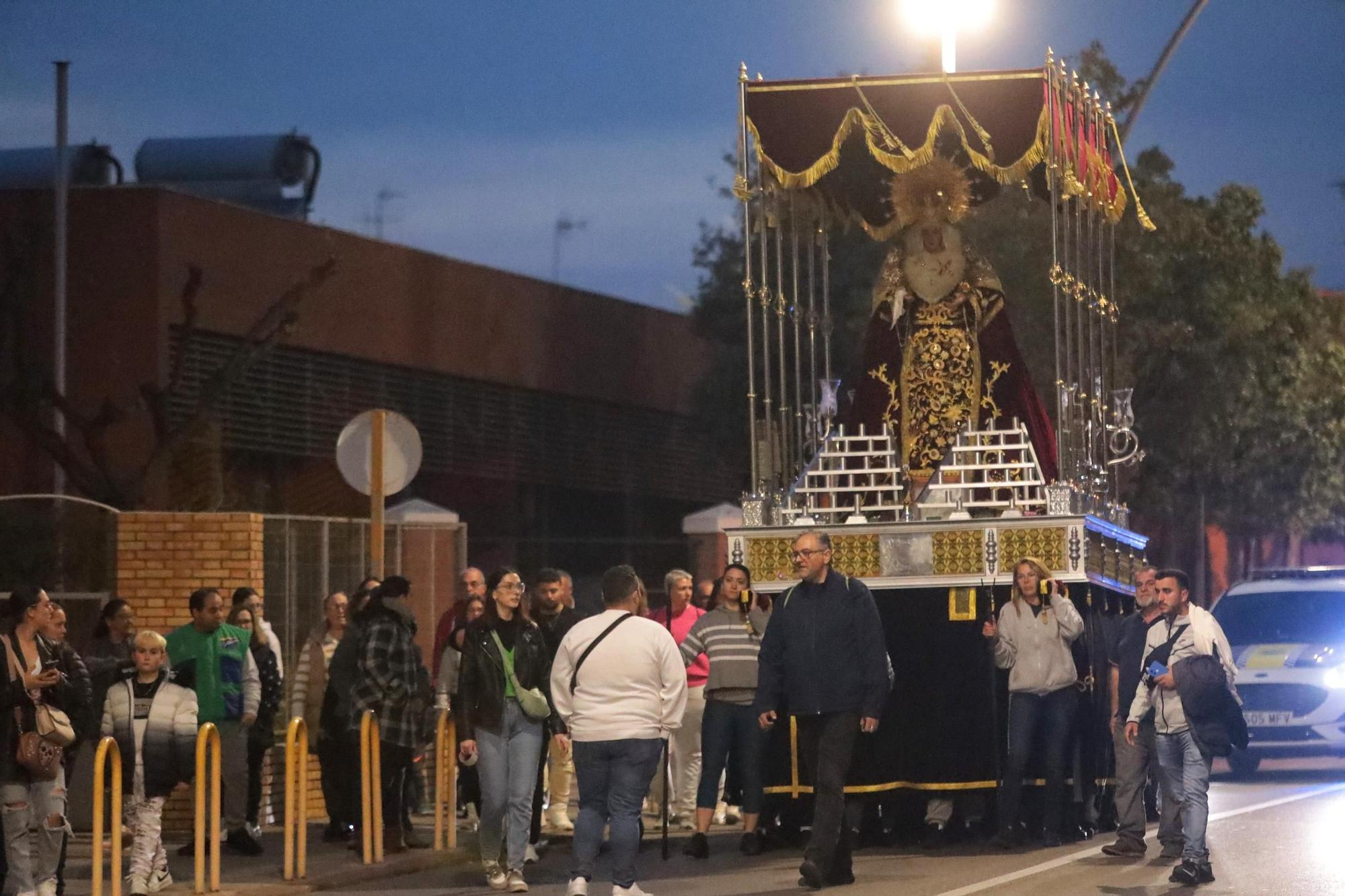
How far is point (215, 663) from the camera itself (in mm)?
15688

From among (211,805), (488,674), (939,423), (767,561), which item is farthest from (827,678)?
(939,423)

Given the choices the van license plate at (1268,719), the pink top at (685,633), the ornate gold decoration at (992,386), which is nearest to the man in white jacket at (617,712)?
the pink top at (685,633)

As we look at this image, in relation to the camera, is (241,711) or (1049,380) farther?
(1049,380)

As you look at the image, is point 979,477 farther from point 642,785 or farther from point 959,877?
point 642,785

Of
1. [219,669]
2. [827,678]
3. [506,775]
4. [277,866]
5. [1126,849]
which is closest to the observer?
[827,678]

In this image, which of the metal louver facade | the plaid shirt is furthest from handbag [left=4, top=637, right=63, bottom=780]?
the metal louver facade

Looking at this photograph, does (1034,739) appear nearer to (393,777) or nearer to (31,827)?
(393,777)

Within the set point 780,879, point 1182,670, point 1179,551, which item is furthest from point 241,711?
point 1179,551

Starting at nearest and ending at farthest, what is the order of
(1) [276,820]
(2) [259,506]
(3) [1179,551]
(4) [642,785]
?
1. (4) [642,785]
2. (1) [276,820]
3. (2) [259,506]
4. (3) [1179,551]

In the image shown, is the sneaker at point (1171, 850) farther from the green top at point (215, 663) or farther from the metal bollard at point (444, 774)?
the green top at point (215, 663)

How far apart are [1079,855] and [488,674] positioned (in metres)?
3.92

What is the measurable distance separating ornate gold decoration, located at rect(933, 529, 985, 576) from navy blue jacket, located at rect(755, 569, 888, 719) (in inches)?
90.0

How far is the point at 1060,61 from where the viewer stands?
17156 millimetres

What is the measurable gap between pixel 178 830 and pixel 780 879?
5113mm
